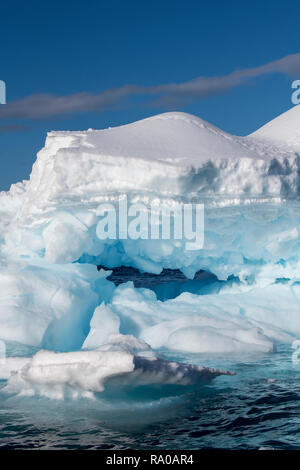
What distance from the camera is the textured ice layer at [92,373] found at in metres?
4.85

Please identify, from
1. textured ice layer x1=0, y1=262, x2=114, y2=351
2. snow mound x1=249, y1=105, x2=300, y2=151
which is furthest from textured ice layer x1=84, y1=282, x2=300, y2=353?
snow mound x1=249, y1=105, x2=300, y2=151

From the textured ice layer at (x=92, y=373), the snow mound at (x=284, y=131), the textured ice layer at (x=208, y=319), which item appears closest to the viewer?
the textured ice layer at (x=92, y=373)

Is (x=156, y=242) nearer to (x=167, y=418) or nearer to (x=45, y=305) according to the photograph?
(x=45, y=305)

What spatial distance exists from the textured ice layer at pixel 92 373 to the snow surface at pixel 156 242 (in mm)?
2439

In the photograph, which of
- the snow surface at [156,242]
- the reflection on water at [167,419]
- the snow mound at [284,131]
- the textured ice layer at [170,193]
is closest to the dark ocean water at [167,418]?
the reflection on water at [167,419]

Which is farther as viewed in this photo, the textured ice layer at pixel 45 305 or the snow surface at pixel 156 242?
the snow surface at pixel 156 242

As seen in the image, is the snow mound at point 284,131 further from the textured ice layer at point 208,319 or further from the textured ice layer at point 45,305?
the textured ice layer at point 45,305

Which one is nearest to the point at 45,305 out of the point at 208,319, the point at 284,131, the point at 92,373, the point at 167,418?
the point at 208,319

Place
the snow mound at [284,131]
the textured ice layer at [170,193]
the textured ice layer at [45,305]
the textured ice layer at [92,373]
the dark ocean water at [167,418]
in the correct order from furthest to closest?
the snow mound at [284,131] → the textured ice layer at [170,193] → the textured ice layer at [45,305] → the textured ice layer at [92,373] → the dark ocean water at [167,418]

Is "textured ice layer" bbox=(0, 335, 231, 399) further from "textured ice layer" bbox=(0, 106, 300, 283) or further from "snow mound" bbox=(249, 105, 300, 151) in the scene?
"snow mound" bbox=(249, 105, 300, 151)

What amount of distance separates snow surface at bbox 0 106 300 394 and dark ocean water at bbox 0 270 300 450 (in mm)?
→ 2247
